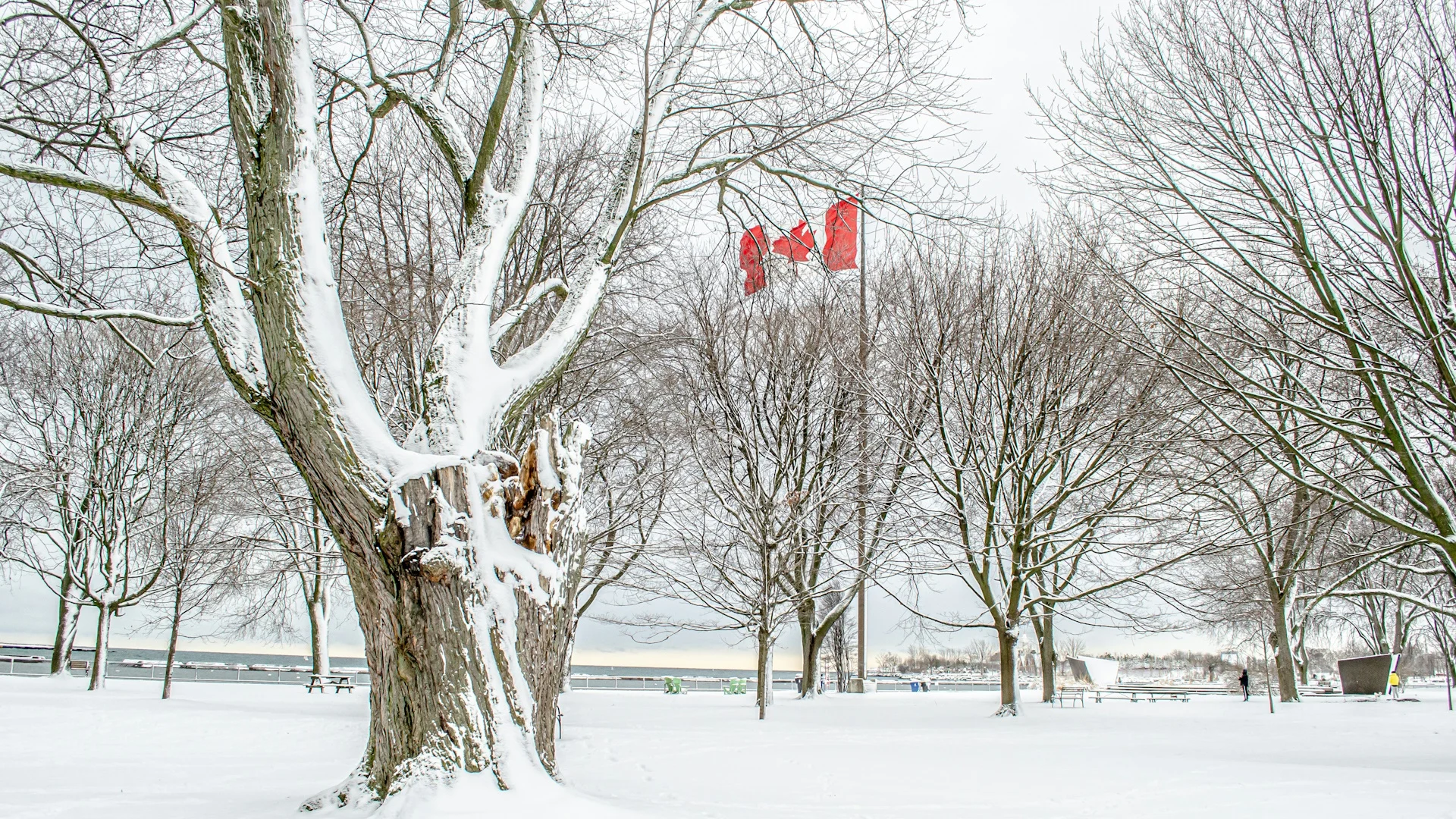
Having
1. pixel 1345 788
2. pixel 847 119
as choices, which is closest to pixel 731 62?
pixel 847 119

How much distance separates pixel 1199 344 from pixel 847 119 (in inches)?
163

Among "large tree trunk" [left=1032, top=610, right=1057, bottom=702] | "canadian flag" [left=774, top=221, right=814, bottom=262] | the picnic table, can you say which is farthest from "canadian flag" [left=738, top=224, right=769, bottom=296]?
the picnic table

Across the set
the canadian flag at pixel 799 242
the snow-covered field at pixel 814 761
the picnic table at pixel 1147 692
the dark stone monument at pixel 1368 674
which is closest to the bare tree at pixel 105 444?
the snow-covered field at pixel 814 761

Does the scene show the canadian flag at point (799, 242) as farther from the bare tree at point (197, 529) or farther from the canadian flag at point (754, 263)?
the bare tree at point (197, 529)

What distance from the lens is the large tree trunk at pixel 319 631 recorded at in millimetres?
21969

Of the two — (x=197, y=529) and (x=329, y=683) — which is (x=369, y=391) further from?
(x=329, y=683)

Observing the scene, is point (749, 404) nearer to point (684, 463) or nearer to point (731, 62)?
point (684, 463)

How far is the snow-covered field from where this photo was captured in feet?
17.8

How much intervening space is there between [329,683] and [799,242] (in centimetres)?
1961

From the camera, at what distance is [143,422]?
1797 cm

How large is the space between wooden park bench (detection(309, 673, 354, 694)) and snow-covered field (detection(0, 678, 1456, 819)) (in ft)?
17.5

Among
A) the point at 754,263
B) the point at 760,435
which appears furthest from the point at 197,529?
the point at 754,263

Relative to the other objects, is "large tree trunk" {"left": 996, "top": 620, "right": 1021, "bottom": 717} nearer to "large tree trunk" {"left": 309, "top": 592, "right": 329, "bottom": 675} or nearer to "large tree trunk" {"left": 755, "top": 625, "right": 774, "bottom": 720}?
"large tree trunk" {"left": 755, "top": 625, "right": 774, "bottom": 720}

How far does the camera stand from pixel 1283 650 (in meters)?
19.3
